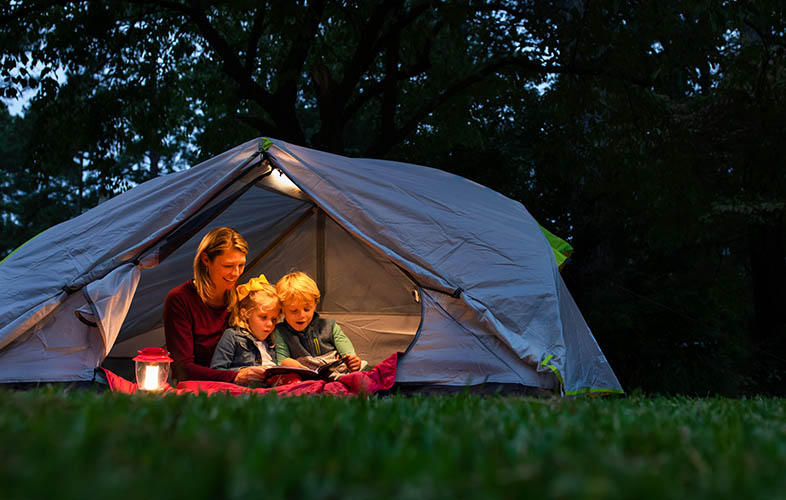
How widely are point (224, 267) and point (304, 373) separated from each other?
A: 94 centimetres

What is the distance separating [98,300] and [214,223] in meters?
2.57

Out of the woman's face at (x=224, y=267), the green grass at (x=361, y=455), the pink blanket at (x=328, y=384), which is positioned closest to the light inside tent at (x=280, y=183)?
the woman's face at (x=224, y=267)

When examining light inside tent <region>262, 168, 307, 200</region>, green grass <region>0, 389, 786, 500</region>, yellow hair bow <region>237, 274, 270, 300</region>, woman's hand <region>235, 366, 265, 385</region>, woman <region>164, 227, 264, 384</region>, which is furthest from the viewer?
light inside tent <region>262, 168, 307, 200</region>

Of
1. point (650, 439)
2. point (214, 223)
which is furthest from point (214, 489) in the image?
point (214, 223)

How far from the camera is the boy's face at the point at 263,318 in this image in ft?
16.1

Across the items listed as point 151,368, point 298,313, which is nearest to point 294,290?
point 298,313

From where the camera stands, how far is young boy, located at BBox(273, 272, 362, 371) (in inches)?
201

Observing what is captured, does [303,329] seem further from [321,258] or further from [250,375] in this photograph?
[321,258]

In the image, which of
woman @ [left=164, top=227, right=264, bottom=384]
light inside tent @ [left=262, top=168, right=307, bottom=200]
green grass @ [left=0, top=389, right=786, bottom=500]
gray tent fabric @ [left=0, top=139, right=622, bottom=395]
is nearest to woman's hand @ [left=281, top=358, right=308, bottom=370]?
woman @ [left=164, top=227, right=264, bottom=384]

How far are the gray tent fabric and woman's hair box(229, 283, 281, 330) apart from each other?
603 millimetres

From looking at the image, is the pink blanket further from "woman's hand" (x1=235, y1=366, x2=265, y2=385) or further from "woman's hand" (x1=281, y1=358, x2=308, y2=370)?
"woman's hand" (x1=281, y1=358, x2=308, y2=370)

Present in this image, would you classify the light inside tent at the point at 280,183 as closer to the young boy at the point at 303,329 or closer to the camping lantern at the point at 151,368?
the young boy at the point at 303,329

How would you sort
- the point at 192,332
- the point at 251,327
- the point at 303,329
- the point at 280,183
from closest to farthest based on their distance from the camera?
the point at 192,332 → the point at 251,327 → the point at 303,329 → the point at 280,183

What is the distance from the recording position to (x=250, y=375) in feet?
14.4
